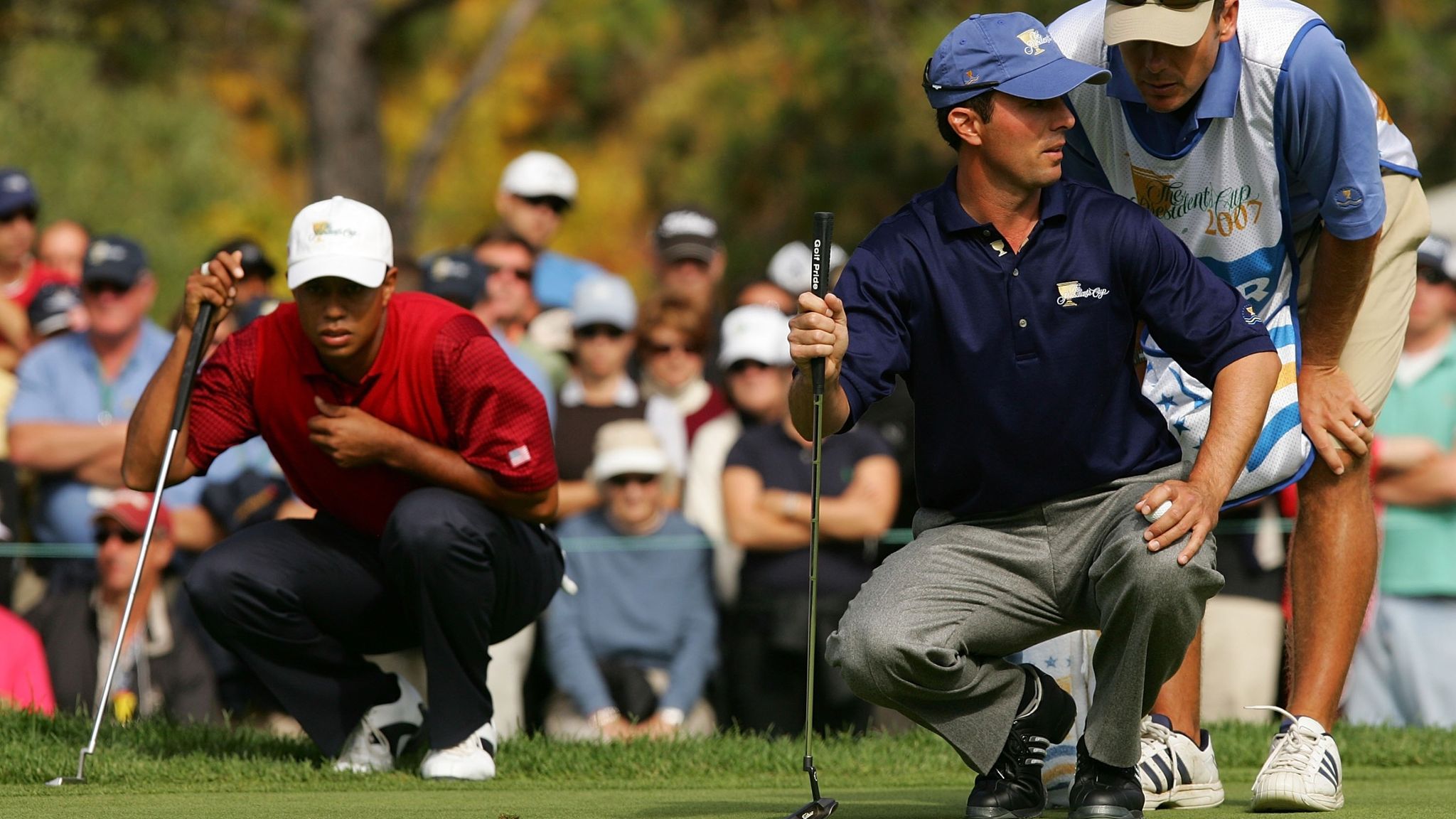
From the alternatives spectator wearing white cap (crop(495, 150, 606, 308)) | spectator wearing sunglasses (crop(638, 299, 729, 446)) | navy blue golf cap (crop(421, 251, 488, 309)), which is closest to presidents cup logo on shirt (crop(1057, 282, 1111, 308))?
navy blue golf cap (crop(421, 251, 488, 309))

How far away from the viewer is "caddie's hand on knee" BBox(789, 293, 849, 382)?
4402 mm

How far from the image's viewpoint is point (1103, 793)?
4.60 m

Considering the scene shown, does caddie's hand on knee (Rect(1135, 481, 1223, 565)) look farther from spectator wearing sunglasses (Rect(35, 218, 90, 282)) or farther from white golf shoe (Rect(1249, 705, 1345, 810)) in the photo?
spectator wearing sunglasses (Rect(35, 218, 90, 282))

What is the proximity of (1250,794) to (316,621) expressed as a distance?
2784 millimetres

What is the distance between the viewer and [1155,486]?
4543mm

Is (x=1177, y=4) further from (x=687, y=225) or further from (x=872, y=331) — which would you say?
(x=687, y=225)

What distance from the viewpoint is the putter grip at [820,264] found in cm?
444

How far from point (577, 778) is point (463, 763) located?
0.33 meters

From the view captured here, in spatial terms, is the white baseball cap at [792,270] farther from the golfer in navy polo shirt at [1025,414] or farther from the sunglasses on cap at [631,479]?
the golfer in navy polo shirt at [1025,414]

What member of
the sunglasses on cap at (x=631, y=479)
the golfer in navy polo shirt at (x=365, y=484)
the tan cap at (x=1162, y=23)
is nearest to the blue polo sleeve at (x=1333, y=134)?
the tan cap at (x=1162, y=23)

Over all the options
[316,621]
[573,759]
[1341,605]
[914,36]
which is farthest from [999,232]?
[914,36]

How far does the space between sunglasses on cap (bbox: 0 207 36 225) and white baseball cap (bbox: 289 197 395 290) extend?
4205 millimetres

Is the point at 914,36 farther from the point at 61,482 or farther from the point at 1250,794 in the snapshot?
the point at 1250,794

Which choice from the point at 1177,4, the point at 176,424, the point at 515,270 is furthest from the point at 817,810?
the point at 515,270
